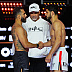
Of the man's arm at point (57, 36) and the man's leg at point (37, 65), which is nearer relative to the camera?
the man's arm at point (57, 36)

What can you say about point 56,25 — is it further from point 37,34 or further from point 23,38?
point 23,38

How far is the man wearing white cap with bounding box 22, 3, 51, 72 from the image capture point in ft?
17.8

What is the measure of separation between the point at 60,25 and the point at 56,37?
24 cm

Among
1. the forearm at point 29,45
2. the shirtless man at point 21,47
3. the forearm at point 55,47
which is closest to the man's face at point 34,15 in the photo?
the shirtless man at point 21,47

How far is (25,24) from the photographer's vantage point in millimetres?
5543

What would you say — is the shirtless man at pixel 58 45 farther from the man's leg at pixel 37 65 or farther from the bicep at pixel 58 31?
the man's leg at pixel 37 65

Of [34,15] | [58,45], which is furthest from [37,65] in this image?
[34,15]

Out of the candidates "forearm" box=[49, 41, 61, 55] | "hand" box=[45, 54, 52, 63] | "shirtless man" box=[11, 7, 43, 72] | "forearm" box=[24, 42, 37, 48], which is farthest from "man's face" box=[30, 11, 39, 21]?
"hand" box=[45, 54, 52, 63]

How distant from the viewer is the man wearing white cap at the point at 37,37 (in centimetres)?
541

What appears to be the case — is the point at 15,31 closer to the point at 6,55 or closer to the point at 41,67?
the point at 41,67

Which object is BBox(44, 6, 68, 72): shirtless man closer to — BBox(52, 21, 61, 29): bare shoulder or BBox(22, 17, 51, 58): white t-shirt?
BBox(52, 21, 61, 29): bare shoulder

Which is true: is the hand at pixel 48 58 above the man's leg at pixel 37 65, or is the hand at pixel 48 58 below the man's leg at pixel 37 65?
above

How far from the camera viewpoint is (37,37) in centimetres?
542

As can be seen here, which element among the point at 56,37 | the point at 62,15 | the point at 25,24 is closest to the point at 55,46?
the point at 56,37
